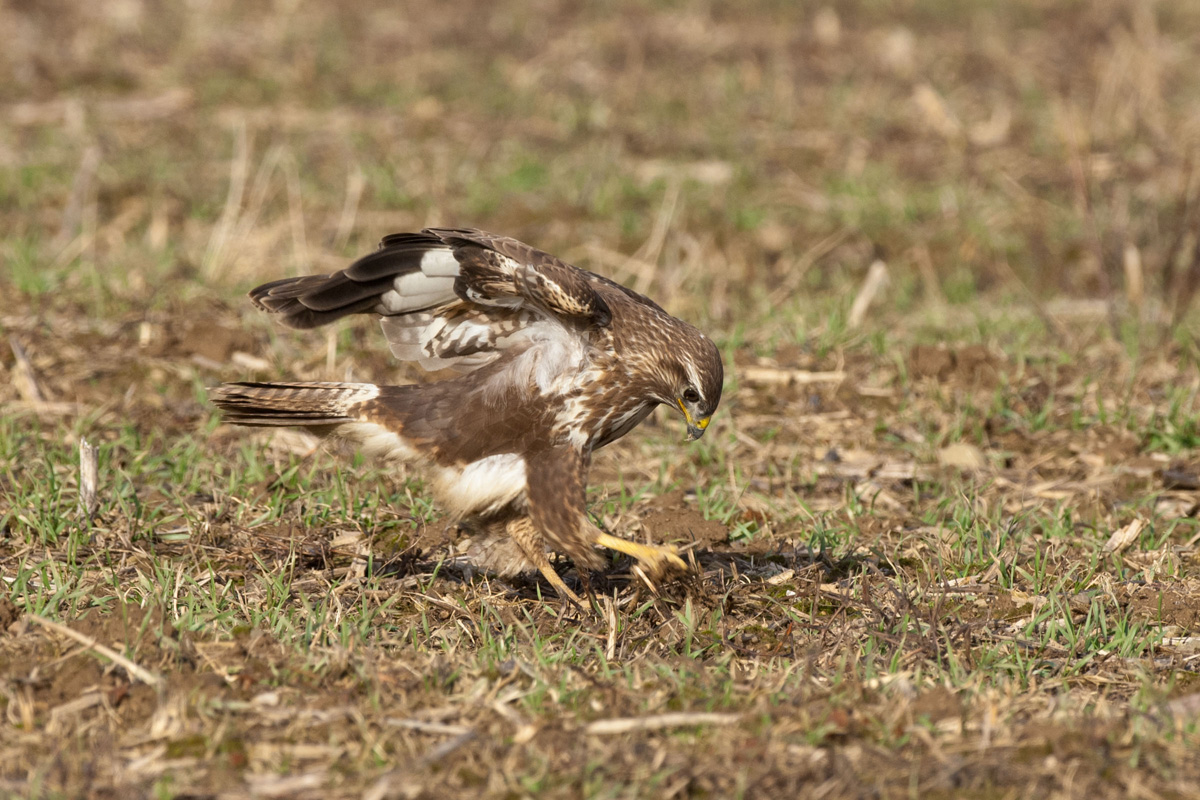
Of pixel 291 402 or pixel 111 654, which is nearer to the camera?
pixel 111 654

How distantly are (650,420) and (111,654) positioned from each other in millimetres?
3282

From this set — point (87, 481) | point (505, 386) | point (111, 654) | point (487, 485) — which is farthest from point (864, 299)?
point (111, 654)

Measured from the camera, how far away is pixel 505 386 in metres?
4.69

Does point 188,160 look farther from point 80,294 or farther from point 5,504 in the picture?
point 5,504

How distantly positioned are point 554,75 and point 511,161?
2215 millimetres

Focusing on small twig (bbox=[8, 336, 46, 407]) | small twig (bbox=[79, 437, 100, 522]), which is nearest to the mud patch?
small twig (bbox=[79, 437, 100, 522])

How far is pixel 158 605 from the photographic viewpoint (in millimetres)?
4039

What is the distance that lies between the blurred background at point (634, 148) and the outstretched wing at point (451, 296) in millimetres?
2677

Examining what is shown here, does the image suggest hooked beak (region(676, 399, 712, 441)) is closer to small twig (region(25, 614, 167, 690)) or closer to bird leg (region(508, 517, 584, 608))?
bird leg (region(508, 517, 584, 608))

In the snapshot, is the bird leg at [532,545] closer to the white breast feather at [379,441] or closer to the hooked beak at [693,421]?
the white breast feather at [379,441]

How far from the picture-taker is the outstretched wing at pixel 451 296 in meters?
4.36

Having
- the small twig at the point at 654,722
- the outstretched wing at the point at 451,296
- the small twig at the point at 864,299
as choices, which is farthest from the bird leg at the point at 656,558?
the small twig at the point at 864,299

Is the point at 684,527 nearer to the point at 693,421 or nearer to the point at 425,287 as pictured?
the point at 693,421

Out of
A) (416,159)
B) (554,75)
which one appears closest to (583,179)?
(416,159)
